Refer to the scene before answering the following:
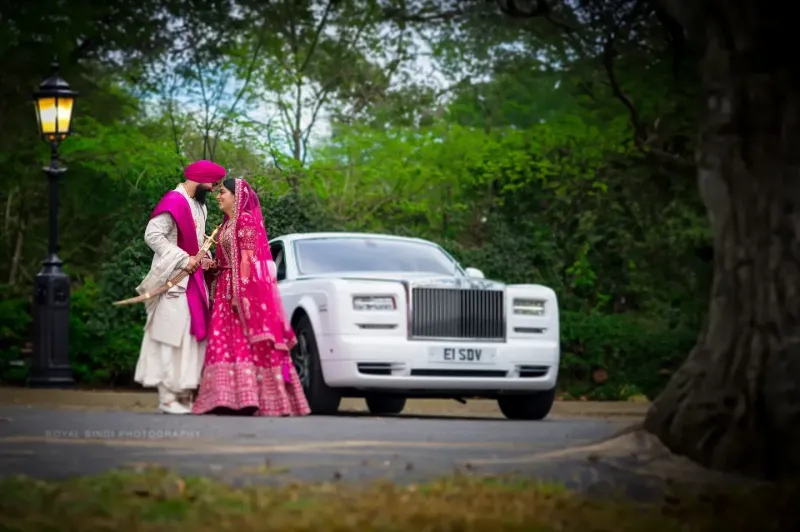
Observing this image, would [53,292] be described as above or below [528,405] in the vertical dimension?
above

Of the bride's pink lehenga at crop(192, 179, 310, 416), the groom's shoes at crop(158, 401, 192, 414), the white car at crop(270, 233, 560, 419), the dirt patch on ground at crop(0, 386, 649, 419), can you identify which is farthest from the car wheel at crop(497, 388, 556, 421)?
the groom's shoes at crop(158, 401, 192, 414)

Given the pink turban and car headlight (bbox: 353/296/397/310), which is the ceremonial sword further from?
car headlight (bbox: 353/296/397/310)

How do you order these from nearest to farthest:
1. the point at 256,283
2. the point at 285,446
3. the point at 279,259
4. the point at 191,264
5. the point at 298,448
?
1. the point at 298,448
2. the point at 285,446
3. the point at 191,264
4. the point at 256,283
5. the point at 279,259

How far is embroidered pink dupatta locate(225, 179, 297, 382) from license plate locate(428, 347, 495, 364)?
1398 mm

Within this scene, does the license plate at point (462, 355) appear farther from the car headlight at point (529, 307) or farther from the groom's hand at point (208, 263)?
the groom's hand at point (208, 263)

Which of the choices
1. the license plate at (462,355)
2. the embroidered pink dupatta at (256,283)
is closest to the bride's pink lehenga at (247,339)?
the embroidered pink dupatta at (256,283)

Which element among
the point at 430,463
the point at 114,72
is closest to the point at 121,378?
the point at 114,72

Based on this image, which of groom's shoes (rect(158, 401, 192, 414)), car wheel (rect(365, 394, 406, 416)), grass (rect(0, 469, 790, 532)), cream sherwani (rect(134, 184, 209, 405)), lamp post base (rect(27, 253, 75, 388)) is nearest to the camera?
grass (rect(0, 469, 790, 532))

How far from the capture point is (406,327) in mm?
15148

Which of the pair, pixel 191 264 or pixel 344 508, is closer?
pixel 344 508

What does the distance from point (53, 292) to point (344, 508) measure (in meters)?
14.9

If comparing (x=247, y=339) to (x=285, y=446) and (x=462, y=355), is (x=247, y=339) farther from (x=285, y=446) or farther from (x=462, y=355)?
(x=285, y=446)

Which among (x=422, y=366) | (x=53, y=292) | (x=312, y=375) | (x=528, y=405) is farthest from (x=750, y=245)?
(x=53, y=292)

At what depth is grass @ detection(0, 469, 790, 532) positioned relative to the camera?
6695mm
